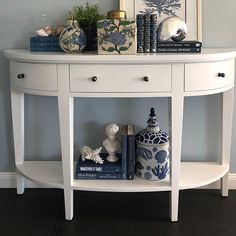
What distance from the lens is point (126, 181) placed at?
6.17ft

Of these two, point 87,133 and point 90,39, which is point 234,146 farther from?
point 90,39

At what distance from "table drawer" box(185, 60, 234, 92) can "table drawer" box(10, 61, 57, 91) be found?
58cm

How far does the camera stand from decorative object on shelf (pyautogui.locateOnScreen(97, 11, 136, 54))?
1.71 metres

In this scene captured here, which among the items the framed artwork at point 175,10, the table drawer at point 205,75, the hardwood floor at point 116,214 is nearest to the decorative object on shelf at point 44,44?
the framed artwork at point 175,10

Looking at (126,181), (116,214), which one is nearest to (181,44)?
(126,181)

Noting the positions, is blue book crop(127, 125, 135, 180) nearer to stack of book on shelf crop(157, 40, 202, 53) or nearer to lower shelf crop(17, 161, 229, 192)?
lower shelf crop(17, 161, 229, 192)

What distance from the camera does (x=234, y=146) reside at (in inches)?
84.7

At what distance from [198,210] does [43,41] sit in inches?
44.4

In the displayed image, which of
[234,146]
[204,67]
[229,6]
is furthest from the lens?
[234,146]

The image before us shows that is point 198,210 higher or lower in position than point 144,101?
lower

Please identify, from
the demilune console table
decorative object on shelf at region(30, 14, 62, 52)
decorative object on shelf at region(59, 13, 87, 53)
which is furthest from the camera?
decorative object on shelf at region(30, 14, 62, 52)

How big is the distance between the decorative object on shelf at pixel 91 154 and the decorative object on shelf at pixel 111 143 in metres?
0.05

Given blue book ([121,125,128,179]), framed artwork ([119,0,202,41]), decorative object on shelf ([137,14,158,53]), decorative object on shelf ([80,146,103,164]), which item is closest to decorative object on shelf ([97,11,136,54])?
decorative object on shelf ([137,14,158,53])

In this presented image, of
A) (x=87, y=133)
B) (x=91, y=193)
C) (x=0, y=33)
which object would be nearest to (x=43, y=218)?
(x=91, y=193)
